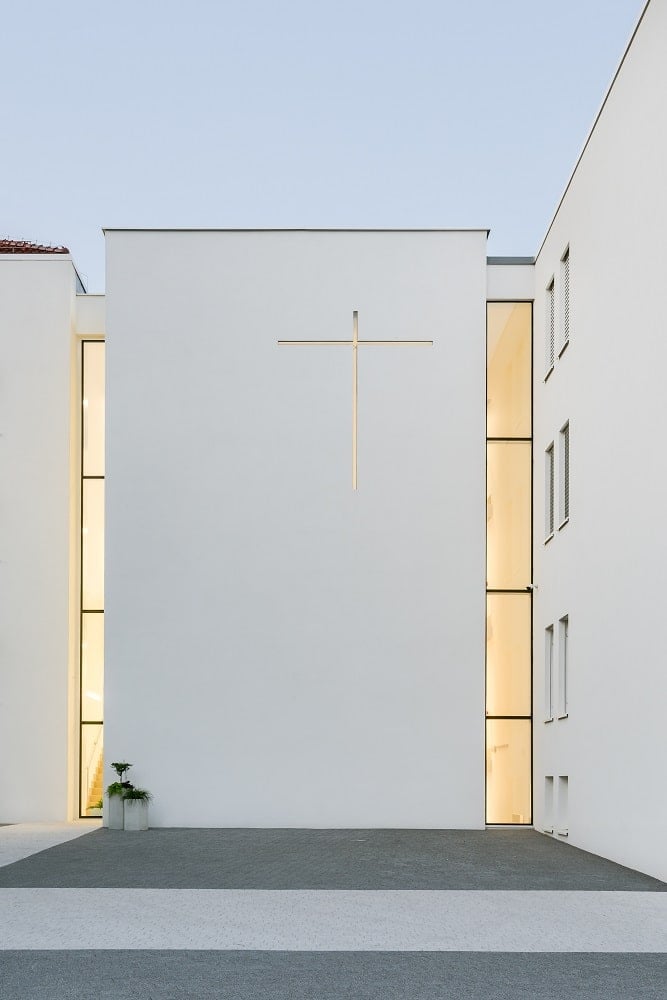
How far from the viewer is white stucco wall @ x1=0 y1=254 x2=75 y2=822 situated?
64.2 ft

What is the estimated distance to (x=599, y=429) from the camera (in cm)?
1526

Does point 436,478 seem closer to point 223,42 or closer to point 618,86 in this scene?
point 618,86

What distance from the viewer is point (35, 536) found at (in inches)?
789

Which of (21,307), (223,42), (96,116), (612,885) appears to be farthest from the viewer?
(96,116)

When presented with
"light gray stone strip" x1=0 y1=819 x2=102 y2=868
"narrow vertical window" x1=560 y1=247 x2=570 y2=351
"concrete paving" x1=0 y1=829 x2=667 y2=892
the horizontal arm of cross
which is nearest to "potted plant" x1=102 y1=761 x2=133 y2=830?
"light gray stone strip" x1=0 y1=819 x2=102 y2=868

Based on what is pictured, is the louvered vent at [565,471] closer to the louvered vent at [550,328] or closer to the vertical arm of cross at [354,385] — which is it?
the louvered vent at [550,328]

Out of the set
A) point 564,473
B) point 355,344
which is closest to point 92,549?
point 355,344

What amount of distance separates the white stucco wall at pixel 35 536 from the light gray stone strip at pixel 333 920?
8755mm

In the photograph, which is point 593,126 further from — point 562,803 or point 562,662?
point 562,803

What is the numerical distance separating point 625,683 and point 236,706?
6.86 meters

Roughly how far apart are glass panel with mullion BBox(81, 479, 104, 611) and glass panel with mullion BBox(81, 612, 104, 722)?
237 millimetres

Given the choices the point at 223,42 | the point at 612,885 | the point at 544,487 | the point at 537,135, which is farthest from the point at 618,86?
the point at 537,135

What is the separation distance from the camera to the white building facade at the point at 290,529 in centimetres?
1888

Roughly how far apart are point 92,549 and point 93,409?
6.98ft
